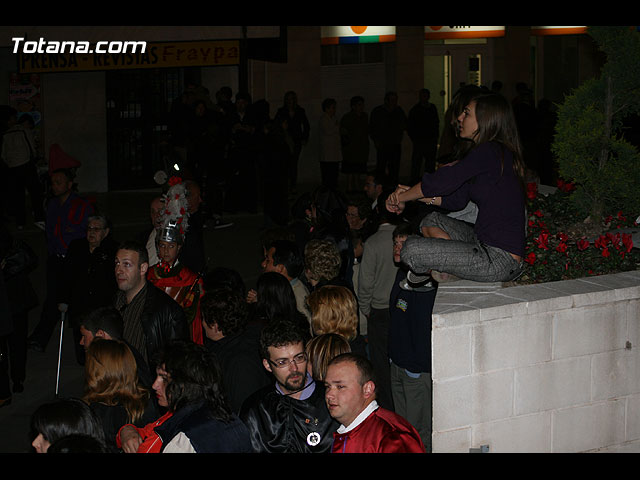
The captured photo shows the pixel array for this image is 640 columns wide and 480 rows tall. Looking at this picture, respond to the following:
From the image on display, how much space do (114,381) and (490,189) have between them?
2569mm

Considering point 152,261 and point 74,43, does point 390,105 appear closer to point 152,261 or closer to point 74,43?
point 74,43

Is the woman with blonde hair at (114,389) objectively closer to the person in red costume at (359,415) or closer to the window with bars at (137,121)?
the person in red costume at (359,415)

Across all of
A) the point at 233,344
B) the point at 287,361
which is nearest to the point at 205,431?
the point at 287,361

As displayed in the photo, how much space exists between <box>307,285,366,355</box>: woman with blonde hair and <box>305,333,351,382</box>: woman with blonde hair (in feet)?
2.09

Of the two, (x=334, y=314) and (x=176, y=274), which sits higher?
(x=176, y=274)

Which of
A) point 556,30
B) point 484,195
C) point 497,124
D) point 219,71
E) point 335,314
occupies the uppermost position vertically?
point 556,30

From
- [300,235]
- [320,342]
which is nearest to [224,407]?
[320,342]

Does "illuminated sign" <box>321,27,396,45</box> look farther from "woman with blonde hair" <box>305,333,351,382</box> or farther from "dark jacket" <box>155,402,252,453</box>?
"dark jacket" <box>155,402,252,453</box>

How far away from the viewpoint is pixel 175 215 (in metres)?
8.72

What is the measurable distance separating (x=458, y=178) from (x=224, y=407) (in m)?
1.99

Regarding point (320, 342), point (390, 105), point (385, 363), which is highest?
point (390, 105)

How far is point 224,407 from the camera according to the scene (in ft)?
17.0

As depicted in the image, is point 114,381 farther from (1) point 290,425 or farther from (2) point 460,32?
(2) point 460,32

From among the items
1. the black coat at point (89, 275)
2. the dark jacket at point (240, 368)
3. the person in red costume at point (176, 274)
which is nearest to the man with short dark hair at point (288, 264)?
the person in red costume at point (176, 274)
